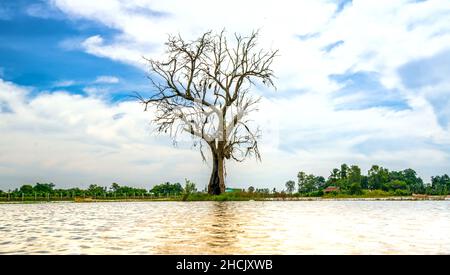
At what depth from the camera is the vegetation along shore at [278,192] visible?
3009cm

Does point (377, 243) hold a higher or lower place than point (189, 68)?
lower

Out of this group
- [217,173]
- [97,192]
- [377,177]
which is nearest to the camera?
[217,173]

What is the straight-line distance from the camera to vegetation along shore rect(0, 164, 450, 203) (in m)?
30.1

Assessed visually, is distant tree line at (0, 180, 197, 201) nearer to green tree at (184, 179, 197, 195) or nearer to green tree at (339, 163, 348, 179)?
green tree at (184, 179, 197, 195)

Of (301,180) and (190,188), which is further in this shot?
(301,180)

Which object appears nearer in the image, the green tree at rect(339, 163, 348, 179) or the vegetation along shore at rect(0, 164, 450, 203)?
the vegetation along shore at rect(0, 164, 450, 203)

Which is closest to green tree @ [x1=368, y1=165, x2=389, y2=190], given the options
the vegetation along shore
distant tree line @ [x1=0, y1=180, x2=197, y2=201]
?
the vegetation along shore

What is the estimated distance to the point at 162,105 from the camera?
28375 mm

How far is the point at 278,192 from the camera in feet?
102

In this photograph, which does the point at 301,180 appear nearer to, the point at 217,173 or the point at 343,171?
the point at 343,171

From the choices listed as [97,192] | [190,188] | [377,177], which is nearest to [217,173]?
[190,188]
